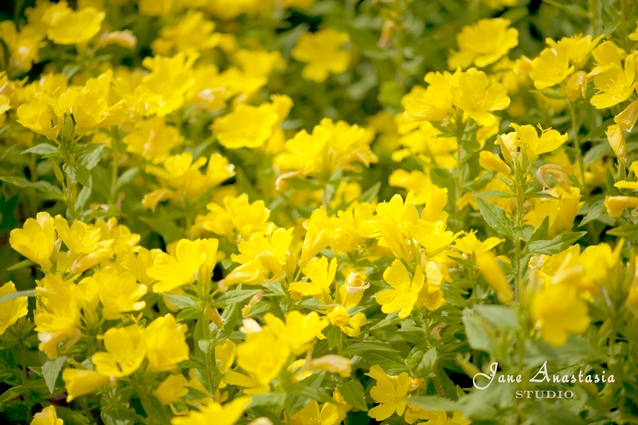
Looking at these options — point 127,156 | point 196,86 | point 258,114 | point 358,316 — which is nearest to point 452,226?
point 358,316

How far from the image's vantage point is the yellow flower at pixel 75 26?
204cm

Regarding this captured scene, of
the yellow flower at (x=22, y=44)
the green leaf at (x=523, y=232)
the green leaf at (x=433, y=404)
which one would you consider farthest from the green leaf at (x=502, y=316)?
the yellow flower at (x=22, y=44)

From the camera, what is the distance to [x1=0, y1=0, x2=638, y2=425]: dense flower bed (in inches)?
41.2

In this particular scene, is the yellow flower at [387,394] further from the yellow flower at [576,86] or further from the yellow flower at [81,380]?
the yellow flower at [576,86]

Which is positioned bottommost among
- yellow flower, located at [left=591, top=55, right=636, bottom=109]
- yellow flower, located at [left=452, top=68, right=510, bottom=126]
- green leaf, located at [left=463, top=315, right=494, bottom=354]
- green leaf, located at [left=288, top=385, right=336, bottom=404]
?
green leaf, located at [left=288, top=385, right=336, bottom=404]

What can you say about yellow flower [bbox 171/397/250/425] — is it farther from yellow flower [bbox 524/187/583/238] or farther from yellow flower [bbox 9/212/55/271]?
yellow flower [bbox 524/187/583/238]

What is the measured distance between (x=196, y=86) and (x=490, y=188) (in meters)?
1.24

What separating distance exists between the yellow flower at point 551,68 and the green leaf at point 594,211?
389 millimetres

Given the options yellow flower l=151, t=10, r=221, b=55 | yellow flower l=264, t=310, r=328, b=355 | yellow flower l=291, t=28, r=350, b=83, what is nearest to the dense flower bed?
yellow flower l=264, t=310, r=328, b=355

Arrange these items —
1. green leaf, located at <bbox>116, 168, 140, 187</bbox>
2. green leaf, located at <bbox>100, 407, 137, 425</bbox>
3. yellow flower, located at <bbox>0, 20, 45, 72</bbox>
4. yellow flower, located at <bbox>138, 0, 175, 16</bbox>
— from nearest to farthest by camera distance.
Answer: green leaf, located at <bbox>100, 407, 137, 425</bbox>, green leaf, located at <bbox>116, 168, 140, 187</bbox>, yellow flower, located at <bbox>0, 20, 45, 72</bbox>, yellow flower, located at <bbox>138, 0, 175, 16</bbox>

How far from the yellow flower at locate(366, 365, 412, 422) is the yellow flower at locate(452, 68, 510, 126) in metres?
0.77

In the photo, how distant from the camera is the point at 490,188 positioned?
63.8 inches

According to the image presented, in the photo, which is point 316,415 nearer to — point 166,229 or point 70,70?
point 166,229

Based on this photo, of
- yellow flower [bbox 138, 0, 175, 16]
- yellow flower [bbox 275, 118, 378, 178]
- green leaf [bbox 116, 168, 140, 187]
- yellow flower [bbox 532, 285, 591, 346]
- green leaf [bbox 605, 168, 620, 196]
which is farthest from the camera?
yellow flower [bbox 138, 0, 175, 16]
